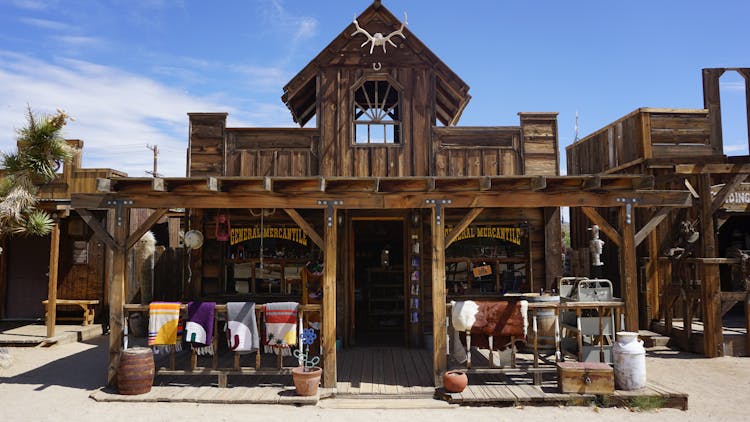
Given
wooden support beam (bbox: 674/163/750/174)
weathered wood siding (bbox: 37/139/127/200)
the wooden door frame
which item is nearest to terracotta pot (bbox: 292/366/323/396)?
the wooden door frame

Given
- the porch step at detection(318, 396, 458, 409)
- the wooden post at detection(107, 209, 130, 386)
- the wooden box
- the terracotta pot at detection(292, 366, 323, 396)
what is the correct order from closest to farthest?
the porch step at detection(318, 396, 458, 409) → the wooden box → the terracotta pot at detection(292, 366, 323, 396) → the wooden post at detection(107, 209, 130, 386)

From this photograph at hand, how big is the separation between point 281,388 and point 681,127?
12764mm

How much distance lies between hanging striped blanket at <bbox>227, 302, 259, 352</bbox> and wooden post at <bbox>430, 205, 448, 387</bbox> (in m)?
3.02

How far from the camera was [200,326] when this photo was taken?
8305mm

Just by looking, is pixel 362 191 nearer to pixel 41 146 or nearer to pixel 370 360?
pixel 370 360

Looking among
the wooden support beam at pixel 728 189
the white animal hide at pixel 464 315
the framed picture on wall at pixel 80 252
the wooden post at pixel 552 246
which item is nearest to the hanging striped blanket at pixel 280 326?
the white animal hide at pixel 464 315

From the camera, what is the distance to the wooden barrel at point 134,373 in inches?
305

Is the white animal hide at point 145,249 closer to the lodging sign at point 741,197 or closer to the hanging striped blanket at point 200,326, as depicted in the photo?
the hanging striped blanket at point 200,326

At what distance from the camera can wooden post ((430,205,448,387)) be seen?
8055mm

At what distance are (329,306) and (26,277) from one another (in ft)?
37.9

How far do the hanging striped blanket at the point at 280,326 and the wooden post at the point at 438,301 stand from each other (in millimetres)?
2335

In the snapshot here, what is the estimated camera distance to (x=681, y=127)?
1376 centimetres

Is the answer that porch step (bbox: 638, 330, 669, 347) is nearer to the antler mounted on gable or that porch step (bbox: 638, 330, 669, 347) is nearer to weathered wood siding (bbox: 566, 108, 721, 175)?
weathered wood siding (bbox: 566, 108, 721, 175)

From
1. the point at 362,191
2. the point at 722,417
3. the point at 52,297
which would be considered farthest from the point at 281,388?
the point at 52,297
